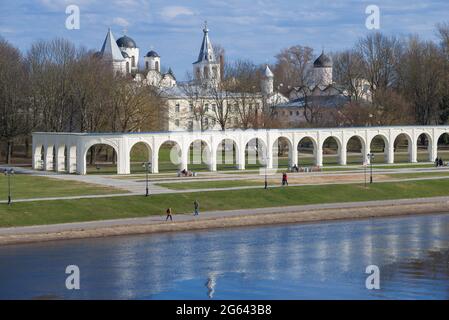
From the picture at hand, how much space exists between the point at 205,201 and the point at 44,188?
10935 millimetres

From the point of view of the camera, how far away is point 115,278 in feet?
137

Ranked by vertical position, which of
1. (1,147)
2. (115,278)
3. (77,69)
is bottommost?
(115,278)

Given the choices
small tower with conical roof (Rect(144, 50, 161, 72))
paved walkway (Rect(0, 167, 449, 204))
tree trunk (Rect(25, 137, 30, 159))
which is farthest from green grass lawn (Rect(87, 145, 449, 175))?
small tower with conical roof (Rect(144, 50, 161, 72))

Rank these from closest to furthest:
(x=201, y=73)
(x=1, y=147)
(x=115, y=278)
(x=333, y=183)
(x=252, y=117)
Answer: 1. (x=115, y=278)
2. (x=333, y=183)
3. (x=1, y=147)
4. (x=252, y=117)
5. (x=201, y=73)

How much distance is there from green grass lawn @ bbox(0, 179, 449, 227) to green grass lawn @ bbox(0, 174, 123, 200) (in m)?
3.14

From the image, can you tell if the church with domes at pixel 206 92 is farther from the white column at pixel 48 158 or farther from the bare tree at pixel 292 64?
the white column at pixel 48 158

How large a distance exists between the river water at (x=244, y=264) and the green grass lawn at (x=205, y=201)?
4.54 meters

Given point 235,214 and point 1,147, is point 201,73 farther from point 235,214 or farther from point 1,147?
point 235,214

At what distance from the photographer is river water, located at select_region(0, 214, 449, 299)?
39.2 meters

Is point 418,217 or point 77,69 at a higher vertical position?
point 77,69

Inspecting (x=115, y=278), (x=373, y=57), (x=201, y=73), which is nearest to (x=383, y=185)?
(x=115, y=278)

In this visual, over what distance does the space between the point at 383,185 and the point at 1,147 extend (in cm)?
3972

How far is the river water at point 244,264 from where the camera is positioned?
39.2 metres

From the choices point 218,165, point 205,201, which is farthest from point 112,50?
point 205,201
